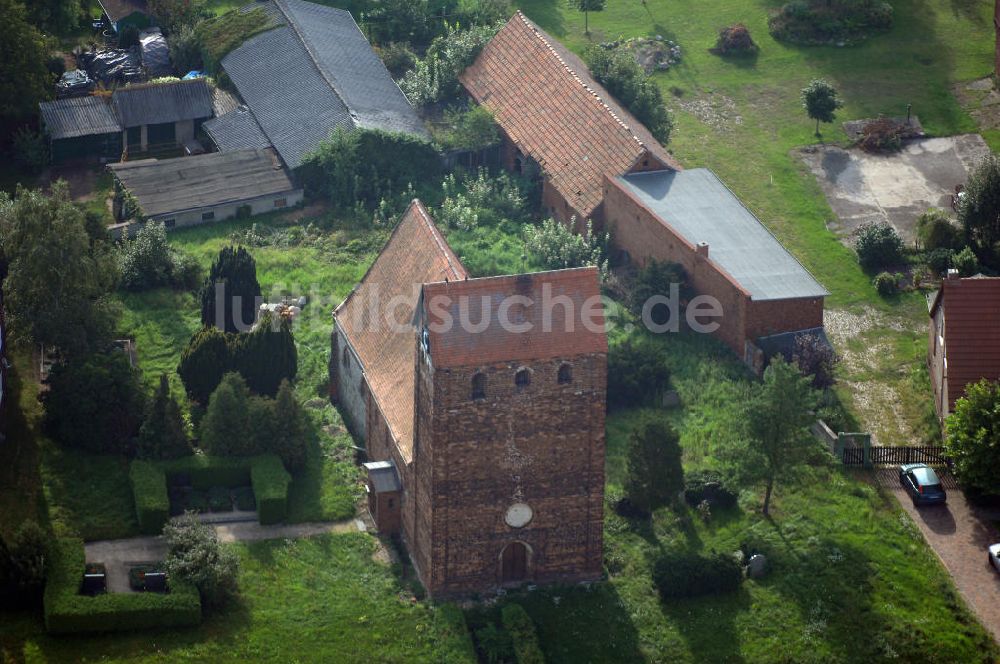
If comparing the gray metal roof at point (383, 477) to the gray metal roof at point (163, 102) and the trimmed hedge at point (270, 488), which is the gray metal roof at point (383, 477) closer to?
the trimmed hedge at point (270, 488)

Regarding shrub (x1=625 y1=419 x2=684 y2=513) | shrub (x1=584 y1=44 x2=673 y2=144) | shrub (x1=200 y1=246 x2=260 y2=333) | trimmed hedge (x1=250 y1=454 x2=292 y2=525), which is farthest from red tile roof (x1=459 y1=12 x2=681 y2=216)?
trimmed hedge (x1=250 y1=454 x2=292 y2=525)

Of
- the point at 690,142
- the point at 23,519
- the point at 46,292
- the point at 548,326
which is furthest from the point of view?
the point at 690,142

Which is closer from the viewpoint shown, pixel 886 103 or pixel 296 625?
pixel 296 625

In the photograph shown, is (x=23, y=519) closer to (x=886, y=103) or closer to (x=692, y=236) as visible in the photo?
(x=692, y=236)

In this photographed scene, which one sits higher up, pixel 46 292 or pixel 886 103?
pixel 46 292

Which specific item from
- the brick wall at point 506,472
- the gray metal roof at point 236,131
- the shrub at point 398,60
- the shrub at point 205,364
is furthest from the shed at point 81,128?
the brick wall at point 506,472

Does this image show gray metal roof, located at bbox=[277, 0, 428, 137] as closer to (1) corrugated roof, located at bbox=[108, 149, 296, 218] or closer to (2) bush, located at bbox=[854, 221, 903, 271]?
(1) corrugated roof, located at bbox=[108, 149, 296, 218]

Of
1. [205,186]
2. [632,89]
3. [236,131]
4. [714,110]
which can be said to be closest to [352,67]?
[236,131]

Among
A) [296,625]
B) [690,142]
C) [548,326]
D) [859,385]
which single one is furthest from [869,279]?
[296,625]

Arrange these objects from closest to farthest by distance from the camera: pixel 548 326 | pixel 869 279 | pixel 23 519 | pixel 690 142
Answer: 1. pixel 548 326
2. pixel 23 519
3. pixel 869 279
4. pixel 690 142
